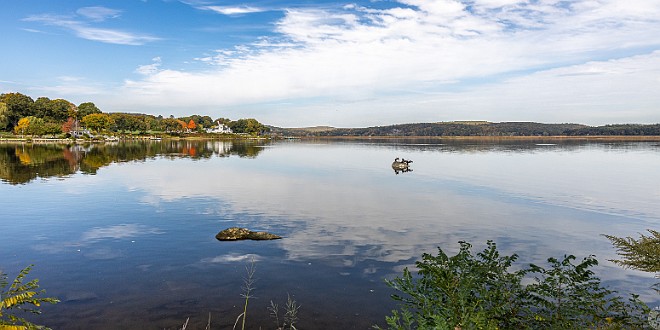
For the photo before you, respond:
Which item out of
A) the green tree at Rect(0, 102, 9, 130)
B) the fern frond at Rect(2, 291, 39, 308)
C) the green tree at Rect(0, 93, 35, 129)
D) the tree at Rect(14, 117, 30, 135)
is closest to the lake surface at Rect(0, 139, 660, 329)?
the fern frond at Rect(2, 291, 39, 308)

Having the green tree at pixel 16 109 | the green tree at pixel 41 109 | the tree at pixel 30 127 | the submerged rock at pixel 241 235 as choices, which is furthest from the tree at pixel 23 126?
the submerged rock at pixel 241 235

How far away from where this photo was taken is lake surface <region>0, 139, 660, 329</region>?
1703 centimetres

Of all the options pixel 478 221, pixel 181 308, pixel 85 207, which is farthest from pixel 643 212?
pixel 85 207

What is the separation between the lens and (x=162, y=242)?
26.1m

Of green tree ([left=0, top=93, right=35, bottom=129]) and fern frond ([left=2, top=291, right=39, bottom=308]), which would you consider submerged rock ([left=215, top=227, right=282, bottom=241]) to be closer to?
fern frond ([left=2, top=291, right=39, bottom=308])

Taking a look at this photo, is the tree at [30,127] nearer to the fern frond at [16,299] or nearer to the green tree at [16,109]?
the green tree at [16,109]

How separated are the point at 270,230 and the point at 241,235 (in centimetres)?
335

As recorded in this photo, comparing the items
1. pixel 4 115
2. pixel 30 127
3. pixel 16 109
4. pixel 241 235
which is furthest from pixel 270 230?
pixel 16 109

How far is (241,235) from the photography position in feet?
88.7

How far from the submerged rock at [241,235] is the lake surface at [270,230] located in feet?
2.13

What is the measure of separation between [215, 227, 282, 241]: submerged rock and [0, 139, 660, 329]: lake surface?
0.65 m

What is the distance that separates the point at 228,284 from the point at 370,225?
14926 millimetres

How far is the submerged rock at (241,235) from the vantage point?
26844 mm

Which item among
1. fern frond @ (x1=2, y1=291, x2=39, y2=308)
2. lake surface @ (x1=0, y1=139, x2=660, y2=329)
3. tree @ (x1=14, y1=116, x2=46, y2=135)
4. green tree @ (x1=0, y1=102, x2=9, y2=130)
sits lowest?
lake surface @ (x1=0, y1=139, x2=660, y2=329)
